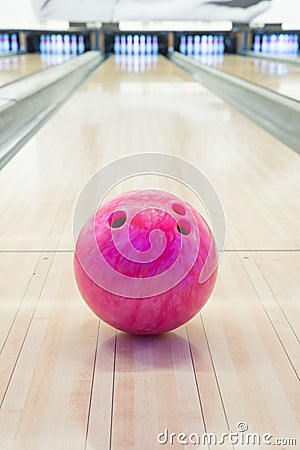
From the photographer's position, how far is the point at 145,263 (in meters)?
1.21

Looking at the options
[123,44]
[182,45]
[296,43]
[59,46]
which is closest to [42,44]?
[59,46]

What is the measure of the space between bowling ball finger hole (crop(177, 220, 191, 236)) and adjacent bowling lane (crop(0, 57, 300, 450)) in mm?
253

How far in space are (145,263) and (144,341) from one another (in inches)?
8.8

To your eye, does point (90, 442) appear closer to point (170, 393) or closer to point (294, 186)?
point (170, 393)

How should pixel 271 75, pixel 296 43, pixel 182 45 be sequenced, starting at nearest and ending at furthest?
pixel 271 75
pixel 296 43
pixel 182 45

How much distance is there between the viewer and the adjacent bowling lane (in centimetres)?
107

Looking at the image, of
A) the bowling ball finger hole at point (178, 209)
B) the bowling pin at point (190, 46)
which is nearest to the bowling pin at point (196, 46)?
the bowling pin at point (190, 46)

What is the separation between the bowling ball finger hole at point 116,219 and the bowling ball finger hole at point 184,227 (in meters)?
0.11

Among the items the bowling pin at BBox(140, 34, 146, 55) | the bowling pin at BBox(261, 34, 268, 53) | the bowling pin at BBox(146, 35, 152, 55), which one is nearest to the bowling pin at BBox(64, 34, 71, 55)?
the bowling pin at BBox(140, 34, 146, 55)

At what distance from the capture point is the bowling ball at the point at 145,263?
1.21 metres

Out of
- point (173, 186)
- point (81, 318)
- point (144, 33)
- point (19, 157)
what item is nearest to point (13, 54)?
point (144, 33)

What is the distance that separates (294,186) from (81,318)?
4.78 ft

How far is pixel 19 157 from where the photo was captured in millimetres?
3193

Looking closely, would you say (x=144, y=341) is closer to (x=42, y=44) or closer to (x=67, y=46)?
(x=67, y=46)
